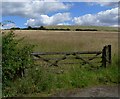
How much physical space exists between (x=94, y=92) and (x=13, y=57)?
274cm

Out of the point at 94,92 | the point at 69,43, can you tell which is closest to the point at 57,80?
the point at 94,92

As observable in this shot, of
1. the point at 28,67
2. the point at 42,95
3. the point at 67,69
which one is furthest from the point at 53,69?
the point at 42,95

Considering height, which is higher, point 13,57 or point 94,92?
point 13,57

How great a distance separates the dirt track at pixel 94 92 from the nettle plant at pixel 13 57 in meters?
1.57

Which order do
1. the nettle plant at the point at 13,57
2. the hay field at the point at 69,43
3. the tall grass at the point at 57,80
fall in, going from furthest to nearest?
1. the hay field at the point at 69,43
2. the tall grass at the point at 57,80
3. the nettle plant at the point at 13,57

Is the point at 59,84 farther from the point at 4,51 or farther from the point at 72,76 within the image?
the point at 4,51

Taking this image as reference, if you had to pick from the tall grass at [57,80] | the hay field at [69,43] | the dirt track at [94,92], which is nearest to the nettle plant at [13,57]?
the tall grass at [57,80]

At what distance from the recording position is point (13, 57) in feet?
36.8

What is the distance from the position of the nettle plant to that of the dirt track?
157cm

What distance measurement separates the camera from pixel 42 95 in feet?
36.2

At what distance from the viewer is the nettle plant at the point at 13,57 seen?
10.9 metres

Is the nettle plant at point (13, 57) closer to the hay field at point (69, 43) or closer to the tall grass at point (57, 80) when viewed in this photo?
the tall grass at point (57, 80)

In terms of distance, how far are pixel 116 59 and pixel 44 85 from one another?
5.34 meters

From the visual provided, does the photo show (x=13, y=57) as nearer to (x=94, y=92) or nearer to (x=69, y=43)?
(x=94, y=92)
